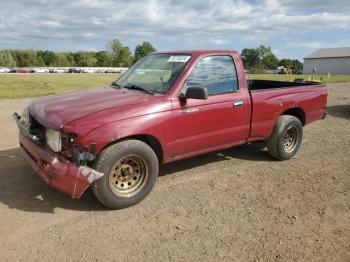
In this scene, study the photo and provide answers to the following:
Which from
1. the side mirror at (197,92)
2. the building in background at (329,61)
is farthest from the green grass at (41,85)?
the building in background at (329,61)

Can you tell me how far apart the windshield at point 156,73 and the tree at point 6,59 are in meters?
117

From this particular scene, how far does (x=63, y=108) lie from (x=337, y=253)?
11.1ft

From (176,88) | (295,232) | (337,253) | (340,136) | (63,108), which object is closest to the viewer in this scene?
(337,253)

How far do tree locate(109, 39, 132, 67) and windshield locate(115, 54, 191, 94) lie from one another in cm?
10300

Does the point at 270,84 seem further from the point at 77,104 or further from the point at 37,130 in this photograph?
the point at 37,130

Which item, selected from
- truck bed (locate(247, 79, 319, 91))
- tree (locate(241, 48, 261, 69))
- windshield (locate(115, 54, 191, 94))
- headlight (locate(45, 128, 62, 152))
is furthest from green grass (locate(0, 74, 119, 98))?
tree (locate(241, 48, 261, 69))

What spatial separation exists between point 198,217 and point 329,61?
3987 inches

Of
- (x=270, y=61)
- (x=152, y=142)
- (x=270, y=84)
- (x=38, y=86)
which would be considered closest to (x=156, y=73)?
(x=152, y=142)

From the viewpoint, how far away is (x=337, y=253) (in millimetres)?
3826

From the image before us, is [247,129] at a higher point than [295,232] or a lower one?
higher

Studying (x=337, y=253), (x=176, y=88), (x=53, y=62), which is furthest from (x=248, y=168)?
(x=53, y=62)

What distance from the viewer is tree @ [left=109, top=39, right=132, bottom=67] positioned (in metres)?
107

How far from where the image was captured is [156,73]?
18.3 feet

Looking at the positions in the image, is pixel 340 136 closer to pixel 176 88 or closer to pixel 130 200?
pixel 176 88
